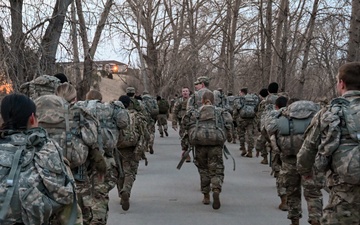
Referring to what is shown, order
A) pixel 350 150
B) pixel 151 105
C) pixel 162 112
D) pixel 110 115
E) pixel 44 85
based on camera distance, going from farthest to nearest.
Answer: pixel 162 112 → pixel 151 105 → pixel 110 115 → pixel 44 85 → pixel 350 150

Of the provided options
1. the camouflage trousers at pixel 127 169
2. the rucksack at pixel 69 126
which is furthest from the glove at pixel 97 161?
the camouflage trousers at pixel 127 169

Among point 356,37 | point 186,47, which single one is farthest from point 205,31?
point 356,37

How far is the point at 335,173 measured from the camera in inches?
156

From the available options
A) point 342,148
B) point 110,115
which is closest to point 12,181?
point 342,148

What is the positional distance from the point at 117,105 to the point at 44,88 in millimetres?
1778

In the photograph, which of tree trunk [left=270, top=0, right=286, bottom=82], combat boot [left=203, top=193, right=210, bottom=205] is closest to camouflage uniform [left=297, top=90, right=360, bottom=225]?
combat boot [left=203, top=193, right=210, bottom=205]

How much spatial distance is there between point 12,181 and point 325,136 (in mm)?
2386

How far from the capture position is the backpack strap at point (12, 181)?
9.19 feet

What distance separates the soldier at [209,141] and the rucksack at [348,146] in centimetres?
380

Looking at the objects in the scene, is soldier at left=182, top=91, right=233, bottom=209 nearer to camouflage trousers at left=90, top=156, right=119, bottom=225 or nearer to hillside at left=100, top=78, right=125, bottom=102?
camouflage trousers at left=90, top=156, right=119, bottom=225

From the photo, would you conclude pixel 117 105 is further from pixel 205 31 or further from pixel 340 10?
pixel 205 31

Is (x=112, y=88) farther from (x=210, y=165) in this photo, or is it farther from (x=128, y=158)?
(x=210, y=165)

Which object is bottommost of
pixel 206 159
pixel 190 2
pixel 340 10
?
pixel 206 159

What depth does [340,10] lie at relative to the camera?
15.0 m
